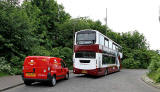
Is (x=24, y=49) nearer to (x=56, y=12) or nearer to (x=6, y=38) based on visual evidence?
(x=6, y=38)

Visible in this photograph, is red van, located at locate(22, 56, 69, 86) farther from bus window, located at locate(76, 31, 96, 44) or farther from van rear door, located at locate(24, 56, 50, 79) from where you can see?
bus window, located at locate(76, 31, 96, 44)

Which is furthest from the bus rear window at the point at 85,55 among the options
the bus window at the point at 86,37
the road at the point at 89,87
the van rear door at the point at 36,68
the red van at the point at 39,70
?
the van rear door at the point at 36,68

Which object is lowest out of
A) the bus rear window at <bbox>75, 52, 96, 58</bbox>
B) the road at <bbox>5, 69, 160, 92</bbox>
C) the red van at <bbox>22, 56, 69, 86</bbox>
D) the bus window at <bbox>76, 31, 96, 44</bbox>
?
the road at <bbox>5, 69, 160, 92</bbox>

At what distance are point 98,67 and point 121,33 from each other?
103 feet

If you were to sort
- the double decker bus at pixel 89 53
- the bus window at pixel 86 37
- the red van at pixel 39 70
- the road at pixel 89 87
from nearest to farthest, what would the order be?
the road at pixel 89 87
the red van at pixel 39 70
the double decker bus at pixel 89 53
the bus window at pixel 86 37

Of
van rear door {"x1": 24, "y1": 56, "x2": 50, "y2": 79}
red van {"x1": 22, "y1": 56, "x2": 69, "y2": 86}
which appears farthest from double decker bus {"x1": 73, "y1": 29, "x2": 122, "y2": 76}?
van rear door {"x1": 24, "y1": 56, "x2": 50, "y2": 79}

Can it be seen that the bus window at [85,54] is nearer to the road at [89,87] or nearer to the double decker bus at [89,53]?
the double decker bus at [89,53]

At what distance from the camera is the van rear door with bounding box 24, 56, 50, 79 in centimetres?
1037

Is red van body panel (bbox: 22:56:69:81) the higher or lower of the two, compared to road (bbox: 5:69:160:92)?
higher

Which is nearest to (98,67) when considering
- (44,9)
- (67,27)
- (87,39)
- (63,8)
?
(87,39)

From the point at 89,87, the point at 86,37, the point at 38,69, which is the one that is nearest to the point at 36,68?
the point at 38,69

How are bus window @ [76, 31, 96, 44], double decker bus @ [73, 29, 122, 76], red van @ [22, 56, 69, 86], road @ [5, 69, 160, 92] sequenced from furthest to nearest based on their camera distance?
1. bus window @ [76, 31, 96, 44]
2. double decker bus @ [73, 29, 122, 76]
3. red van @ [22, 56, 69, 86]
4. road @ [5, 69, 160, 92]

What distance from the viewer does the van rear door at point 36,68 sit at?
10.4 metres

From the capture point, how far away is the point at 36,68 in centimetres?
1048
